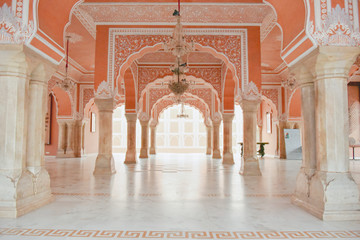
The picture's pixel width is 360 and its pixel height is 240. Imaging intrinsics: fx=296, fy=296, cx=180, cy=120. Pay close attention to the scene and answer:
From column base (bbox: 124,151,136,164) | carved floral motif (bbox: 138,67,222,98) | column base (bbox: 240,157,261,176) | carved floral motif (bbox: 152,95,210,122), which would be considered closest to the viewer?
column base (bbox: 240,157,261,176)

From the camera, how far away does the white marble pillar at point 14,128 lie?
9.39 feet

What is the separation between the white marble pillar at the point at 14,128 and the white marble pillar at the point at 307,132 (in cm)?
286

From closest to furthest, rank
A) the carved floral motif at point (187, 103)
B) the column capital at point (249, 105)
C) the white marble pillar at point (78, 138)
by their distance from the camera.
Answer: the column capital at point (249, 105) → the white marble pillar at point (78, 138) → the carved floral motif at point (187, 103)

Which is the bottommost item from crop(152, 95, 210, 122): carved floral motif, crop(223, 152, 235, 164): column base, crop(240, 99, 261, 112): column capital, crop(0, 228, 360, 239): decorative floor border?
crop(0, 228, 360, 239): decorative floor border

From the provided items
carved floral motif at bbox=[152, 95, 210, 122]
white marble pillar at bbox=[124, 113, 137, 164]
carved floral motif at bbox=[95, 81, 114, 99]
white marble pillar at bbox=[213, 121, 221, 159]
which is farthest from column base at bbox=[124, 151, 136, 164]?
carved floral motif at bbox=[152, 95, 210, 122]

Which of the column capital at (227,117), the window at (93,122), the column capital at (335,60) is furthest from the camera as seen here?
the window at (93,122)

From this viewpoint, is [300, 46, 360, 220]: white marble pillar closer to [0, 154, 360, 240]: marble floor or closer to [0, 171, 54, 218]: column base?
[0, 154, 360, 240]: marble floor

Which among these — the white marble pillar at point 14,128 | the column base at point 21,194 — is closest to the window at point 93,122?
the column base at point 21,194

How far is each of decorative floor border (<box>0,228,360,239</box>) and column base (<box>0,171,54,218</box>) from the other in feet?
1.37

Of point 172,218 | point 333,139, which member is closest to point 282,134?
point 333,139

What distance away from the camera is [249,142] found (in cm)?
638

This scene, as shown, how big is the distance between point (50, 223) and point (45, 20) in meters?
2.13

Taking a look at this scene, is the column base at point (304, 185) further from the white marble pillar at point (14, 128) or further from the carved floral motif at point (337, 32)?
the white marble pillar at point (14, 128)

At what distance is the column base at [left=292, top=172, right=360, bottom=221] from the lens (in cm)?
271
